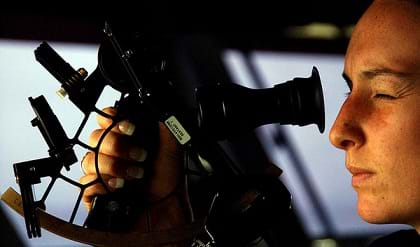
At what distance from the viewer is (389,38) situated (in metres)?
0.85

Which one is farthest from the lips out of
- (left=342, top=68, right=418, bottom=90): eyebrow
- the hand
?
the hand

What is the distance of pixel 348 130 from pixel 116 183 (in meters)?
0.29

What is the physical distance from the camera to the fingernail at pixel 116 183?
868mm

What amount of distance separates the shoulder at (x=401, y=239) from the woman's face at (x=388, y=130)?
138 millimetres

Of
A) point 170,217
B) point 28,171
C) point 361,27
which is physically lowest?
point 170,217

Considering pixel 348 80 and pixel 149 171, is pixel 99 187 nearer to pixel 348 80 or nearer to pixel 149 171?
pixel 149 171

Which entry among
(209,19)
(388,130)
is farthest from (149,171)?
(209,19)

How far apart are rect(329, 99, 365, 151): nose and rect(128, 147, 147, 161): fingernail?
0.24 meters

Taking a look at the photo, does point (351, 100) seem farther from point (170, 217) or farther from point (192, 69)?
point (192, 69)

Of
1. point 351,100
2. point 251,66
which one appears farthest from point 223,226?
point 251,66

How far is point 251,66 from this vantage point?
8.37 feet

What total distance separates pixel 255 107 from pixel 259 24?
1.87 meters

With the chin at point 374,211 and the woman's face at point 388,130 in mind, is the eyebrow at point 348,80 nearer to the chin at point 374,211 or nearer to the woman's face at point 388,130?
the woman's face at point 388,130

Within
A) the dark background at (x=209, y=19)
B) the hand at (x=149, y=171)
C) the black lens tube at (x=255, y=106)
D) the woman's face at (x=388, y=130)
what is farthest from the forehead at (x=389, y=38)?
the dark background at (x=209, y=19)
